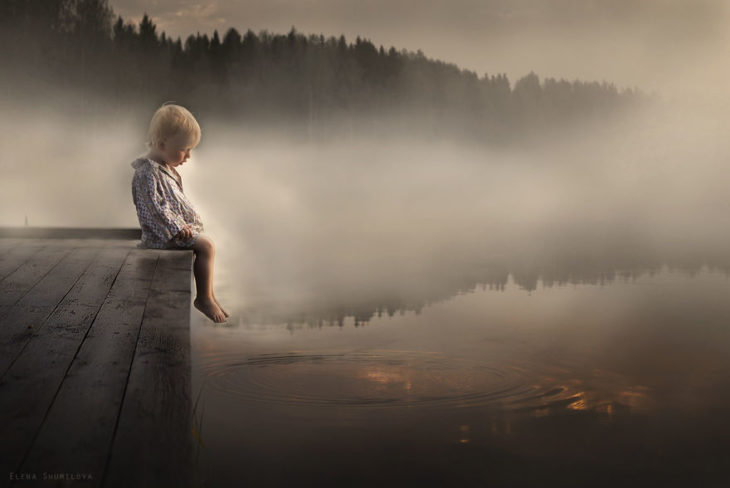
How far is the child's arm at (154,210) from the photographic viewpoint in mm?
3135

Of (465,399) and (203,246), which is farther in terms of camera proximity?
(203,246)

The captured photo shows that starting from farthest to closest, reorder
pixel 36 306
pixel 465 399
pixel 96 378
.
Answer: pixel 465 399 → pixel 36 306 → pixel 96 378

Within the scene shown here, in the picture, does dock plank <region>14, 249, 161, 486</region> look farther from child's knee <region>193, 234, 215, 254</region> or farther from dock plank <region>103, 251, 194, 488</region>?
child's knee <region>193, 234, 215, 254</region>

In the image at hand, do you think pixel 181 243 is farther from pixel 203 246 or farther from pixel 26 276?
pixel 26 276

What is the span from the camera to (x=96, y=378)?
1.53 meters

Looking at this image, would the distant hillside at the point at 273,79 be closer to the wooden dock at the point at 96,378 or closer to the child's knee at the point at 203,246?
the child's knee at the point at 203,246

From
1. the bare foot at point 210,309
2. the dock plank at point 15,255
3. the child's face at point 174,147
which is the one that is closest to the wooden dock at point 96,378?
the dock plank at point 15,255

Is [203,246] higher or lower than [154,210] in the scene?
lower

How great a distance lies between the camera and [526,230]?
14.3 metres

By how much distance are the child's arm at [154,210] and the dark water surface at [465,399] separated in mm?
617

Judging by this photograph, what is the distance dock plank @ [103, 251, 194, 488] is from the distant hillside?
614 inches

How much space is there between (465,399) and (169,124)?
1705mm

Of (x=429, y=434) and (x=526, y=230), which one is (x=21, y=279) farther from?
(x=526, y=230)

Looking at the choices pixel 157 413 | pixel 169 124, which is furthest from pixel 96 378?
pixel 169 124
